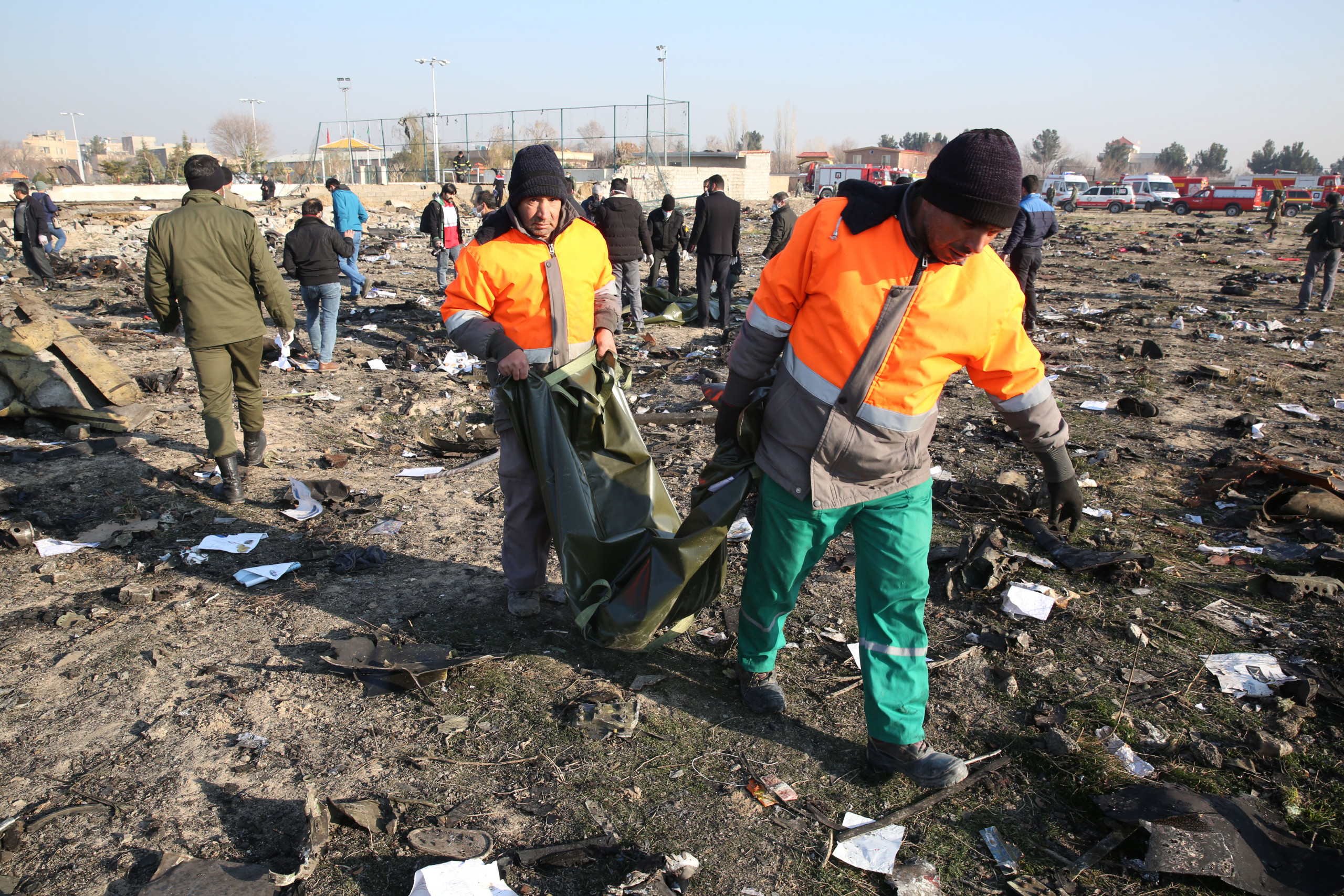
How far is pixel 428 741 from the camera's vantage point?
2.63m

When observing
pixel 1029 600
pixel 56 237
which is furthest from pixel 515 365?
pixel 56 237

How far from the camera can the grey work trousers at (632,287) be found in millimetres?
9523

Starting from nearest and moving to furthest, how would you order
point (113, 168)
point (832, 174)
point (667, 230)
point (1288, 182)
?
point (667, 230)
point (113, 168)
point (1288, 182)
point (832, 174)

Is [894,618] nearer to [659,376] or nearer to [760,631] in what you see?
[760,631]

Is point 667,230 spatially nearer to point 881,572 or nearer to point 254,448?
point 254,448

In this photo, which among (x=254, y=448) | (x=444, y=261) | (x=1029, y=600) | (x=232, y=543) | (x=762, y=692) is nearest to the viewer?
(x=762, y=692)

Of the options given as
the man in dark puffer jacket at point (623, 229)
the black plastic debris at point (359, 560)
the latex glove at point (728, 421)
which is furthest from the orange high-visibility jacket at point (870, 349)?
the man in dark puffer jacket at point (623, 229)

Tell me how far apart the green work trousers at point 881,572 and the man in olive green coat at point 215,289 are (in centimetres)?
339

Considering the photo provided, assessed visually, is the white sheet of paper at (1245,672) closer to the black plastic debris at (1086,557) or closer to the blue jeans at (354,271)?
the black plastic debris at (1086,557)

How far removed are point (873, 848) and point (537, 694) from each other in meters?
1.28

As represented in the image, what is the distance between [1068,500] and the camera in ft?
8.33

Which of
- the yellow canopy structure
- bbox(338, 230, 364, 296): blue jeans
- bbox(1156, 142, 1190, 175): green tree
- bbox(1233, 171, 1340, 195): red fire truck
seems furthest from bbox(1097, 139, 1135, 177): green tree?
bbox(338, 230, 364, 296): blue jeans

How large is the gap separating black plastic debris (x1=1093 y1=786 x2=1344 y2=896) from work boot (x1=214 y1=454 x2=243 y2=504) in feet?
14.8

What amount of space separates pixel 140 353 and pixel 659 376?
5.37m
